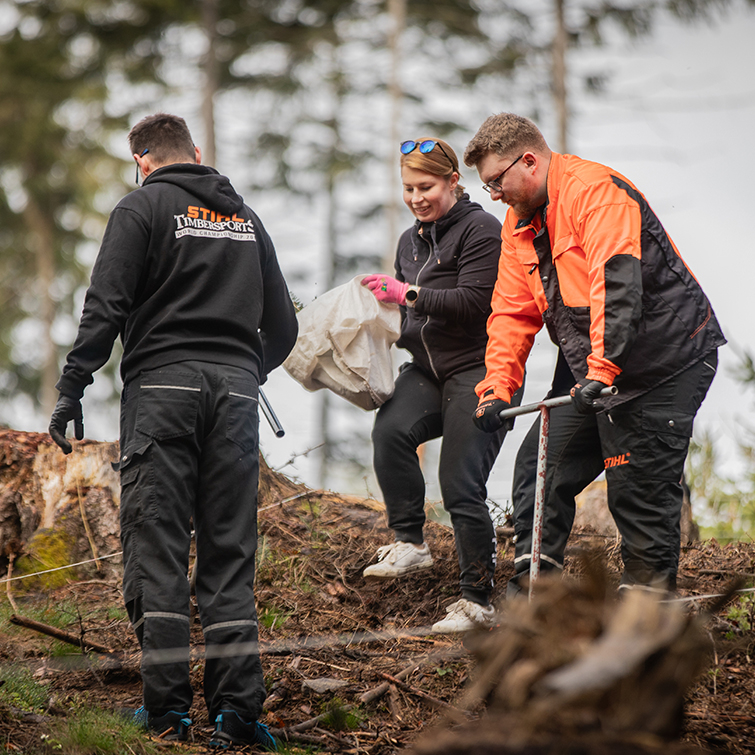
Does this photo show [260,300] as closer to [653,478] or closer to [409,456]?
[409,456]

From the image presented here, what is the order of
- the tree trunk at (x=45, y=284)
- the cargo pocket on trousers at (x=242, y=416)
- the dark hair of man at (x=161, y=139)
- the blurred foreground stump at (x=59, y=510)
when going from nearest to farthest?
the cargo pocket on trousers at (x=242, y=416) → the dark hair of man at (x=161, y=139) → the blurred foreground stump at (x=59, y=510) → the tree trunk at (x=45, y=284)

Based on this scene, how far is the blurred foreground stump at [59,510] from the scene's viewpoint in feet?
18.0

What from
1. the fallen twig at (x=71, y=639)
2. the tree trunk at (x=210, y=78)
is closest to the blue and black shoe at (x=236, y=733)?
the fallen twig at (x=71, y=639)

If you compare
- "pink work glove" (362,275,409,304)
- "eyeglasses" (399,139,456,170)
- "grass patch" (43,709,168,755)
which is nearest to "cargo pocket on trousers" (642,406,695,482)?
"pink work glove" (362,275,409,304)

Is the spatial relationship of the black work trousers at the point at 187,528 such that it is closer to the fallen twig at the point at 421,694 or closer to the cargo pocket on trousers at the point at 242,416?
the cargo pocket on trousers at the point at 242,416

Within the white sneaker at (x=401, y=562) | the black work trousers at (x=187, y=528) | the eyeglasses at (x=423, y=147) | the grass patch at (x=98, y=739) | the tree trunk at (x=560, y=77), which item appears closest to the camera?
the grass patch at (x=98, y=739)

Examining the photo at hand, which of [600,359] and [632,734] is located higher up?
[600,359]

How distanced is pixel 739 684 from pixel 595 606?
243 cm

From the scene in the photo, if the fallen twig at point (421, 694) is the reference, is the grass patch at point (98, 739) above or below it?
above

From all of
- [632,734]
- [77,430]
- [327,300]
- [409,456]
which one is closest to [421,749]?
[632,734]

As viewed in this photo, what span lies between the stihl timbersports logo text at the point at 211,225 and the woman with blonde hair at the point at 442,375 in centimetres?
95

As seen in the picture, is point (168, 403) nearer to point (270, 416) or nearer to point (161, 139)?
point (270, 416)

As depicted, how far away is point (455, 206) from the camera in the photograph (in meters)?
4.53

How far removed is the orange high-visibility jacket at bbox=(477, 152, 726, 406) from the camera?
3.35 metres
